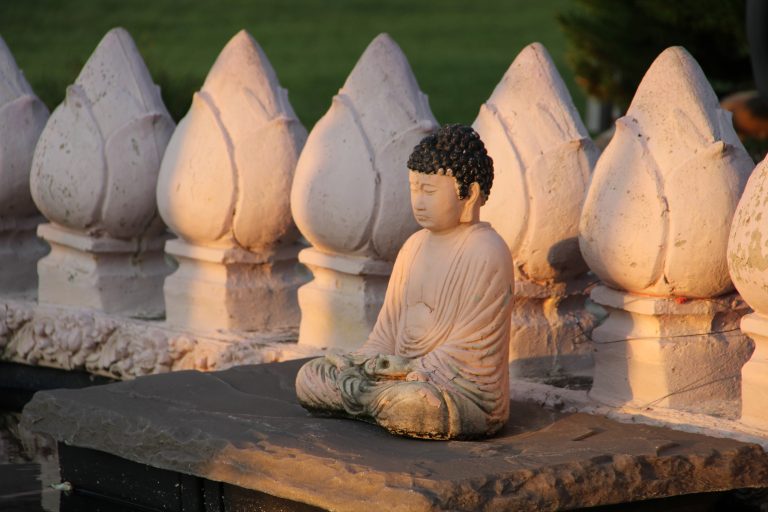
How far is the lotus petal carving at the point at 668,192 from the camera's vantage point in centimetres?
473

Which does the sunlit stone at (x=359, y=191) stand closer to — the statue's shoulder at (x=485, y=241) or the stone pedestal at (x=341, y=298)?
the stone pedestal at (x=341, y=298)

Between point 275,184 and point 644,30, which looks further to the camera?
point 644,30

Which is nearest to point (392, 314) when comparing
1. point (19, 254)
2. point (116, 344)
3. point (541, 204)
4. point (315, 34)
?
point (541, 204)

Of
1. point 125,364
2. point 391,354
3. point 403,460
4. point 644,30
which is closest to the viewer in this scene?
point 403,460

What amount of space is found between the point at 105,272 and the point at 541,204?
6.48 feet

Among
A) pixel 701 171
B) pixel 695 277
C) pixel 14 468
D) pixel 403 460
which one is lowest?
pixel 14 468

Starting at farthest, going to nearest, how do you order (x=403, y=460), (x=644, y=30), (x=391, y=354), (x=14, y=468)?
(x=644, y=30)
(x=14, y=468)
(x=391, y=354)
(x=403, y=460)

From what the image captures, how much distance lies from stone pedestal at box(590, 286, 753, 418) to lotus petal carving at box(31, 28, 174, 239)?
1994mm

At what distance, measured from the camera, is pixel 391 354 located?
184 inches

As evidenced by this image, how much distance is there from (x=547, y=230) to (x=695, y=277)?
0.57 metres

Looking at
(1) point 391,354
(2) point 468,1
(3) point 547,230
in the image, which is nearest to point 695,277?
(3) point 547,230

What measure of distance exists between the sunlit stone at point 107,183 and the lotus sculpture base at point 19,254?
398 mm

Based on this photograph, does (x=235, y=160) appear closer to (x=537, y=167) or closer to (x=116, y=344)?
(x=116, y=344)

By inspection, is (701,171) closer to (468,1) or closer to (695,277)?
(695,277)
